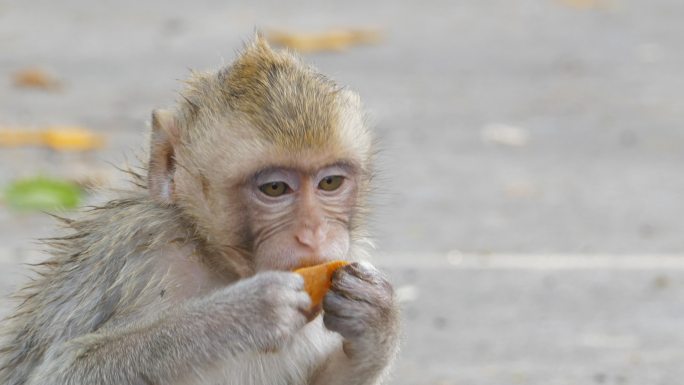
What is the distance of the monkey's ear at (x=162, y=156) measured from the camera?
204 inches

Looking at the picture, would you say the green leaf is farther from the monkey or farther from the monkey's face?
the monkey's face

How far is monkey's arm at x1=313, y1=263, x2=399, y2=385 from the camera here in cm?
487

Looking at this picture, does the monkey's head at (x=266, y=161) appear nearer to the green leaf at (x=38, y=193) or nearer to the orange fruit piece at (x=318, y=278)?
the orange fruit piece at (x=318, y=278)

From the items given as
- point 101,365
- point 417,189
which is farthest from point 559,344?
point 101,365

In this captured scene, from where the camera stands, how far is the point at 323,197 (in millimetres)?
4965

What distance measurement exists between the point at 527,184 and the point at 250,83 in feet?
16.0

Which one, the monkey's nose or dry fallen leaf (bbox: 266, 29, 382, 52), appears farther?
dry fallen leaf (bbox: 266, 29, 382, 52)

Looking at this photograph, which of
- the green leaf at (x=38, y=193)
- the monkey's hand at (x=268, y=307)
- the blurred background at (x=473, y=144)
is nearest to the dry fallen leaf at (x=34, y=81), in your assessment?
the blurred background at (x=473, y=144)

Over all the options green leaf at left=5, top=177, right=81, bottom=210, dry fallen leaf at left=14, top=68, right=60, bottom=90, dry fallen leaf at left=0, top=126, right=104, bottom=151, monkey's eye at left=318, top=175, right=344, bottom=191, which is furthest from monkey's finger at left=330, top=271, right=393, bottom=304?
dry fallen leaf at left=14, top=68, right=60, bottom=90

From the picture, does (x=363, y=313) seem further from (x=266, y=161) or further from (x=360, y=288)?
(x=266, y=161)

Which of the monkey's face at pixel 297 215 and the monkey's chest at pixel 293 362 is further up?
the monkey's face at pixel 297 215

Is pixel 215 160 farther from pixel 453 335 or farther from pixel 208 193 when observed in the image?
pixel 453 335

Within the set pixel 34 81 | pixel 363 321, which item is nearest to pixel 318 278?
pixel 363 321

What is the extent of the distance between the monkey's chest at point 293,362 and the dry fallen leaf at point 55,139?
4.97m
